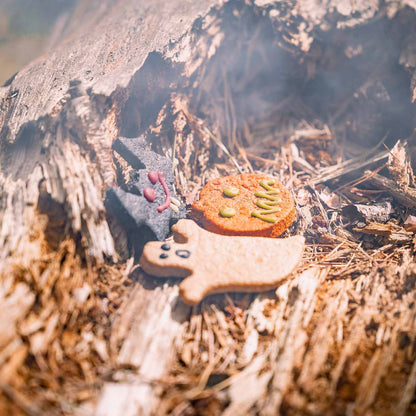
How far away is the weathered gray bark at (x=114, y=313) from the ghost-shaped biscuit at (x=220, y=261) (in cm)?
17

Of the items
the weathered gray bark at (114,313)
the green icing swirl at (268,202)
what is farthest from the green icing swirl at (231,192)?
the weathered gray bark at (114,313)

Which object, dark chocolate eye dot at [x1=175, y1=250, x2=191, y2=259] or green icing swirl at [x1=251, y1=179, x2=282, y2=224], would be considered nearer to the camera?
dark chocolate eye dot at [x1=175, y1=250, x2=191, y2=259]

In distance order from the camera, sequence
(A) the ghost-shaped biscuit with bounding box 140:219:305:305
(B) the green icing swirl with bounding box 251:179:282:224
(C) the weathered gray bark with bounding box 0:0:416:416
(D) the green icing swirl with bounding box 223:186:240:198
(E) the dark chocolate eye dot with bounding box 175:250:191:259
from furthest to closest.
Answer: (D) the green icing swirl with bounding box 223:186:240:198 < (B) the green icing swirl with bounding box 251:179:282:224 < (E) the dark chocolate eye dot with bounding box 175:250:191:259 < (A) the ghost-shaped biscuit with bounding box 140:219:305:305 < (C) the weathered gray bark with bounding box 0:0:416:416

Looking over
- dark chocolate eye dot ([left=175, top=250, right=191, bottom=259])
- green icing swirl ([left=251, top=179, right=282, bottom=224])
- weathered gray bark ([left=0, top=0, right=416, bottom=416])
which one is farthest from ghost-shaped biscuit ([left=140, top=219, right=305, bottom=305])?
green icing swirl ([left=251, top=179, right=282, bottom=224])

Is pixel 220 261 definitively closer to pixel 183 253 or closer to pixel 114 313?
pixel 183 253

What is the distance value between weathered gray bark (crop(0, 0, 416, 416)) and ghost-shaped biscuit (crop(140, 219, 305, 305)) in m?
0.17

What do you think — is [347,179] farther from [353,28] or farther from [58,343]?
[58,343]

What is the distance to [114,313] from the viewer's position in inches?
93.3

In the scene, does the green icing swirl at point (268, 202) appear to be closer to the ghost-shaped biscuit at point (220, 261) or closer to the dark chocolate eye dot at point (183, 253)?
the ghost-shaped biscuit at point (220, 261)

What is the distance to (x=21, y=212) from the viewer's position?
8.07 ft

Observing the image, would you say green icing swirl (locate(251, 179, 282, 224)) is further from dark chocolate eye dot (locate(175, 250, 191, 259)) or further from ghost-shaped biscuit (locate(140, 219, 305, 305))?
dark chocolate eye dot (locate(175, 250, 191, 259))

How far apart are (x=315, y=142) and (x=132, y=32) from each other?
2.83m

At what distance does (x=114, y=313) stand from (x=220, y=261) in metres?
0.90

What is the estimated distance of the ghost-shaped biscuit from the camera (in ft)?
8.14
